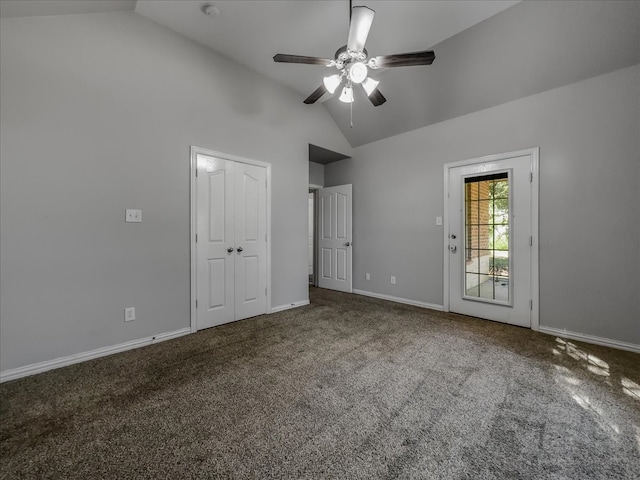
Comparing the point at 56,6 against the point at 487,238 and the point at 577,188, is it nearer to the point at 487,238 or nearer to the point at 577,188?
the point at 487,238

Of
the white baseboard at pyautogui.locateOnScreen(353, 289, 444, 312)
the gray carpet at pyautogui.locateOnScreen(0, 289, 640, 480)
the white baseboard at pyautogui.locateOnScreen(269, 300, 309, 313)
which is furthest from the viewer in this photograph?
the white baseboard at pyautogui.locateOnScreen(353, 289, 444, 312)

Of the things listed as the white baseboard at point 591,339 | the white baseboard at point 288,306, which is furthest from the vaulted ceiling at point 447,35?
the white baseboard at point 288,306

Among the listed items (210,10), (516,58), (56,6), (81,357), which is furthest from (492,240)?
(56,6)

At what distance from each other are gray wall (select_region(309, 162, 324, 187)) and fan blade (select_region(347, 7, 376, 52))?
3241 mm

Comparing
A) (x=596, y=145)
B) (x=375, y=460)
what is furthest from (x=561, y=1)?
(x=375, y=460)

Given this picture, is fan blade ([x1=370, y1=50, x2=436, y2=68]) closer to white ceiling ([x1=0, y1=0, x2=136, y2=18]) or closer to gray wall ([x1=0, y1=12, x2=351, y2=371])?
gray wall ([x1=0, y1=12, x2=351, y2=371])

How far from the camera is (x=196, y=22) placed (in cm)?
270

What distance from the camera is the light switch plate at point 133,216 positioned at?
2.53m

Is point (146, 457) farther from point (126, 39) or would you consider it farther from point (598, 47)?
point (598, 47)

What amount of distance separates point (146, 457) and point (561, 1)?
4450 mm

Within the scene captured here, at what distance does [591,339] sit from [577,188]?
1.57 metres

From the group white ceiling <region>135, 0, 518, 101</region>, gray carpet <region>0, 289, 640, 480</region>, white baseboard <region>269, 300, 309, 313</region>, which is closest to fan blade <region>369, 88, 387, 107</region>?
white ceiling <region>135, 0, 518, 101</region>

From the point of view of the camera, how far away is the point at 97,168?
7.79 feet

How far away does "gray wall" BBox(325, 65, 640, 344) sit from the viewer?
8.36ft
